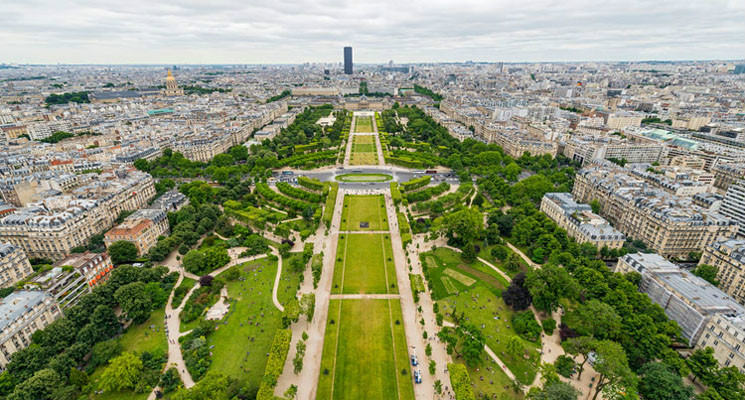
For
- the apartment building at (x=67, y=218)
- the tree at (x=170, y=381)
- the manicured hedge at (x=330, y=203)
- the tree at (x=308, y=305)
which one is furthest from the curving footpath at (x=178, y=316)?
the apartment building at (x=67, y=218)

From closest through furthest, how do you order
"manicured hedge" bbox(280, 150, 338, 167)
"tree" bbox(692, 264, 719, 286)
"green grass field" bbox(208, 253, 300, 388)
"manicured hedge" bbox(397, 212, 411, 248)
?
"green grass field" bbox(208, 253, 300, 388)
"tree" bbox(692, 264, 719, 286)
"manicured hedge" bbox(397, 212, 411, 248)
"manicured hedge" bbox(280, 150, 338, 167)

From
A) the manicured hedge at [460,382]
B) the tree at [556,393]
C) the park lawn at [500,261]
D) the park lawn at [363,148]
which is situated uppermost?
the tree at [556,393]

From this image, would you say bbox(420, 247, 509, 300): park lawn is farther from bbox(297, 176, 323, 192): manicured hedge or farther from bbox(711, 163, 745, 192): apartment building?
bbox(711, 163, 745, 192): apartment building

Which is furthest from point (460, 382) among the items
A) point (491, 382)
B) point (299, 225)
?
point (299, 225)

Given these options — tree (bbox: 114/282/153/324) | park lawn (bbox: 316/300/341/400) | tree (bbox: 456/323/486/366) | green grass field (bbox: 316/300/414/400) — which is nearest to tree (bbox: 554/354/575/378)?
tree (bbox: 456/323/486/366)

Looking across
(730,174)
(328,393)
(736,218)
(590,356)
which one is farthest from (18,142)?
(730,174)

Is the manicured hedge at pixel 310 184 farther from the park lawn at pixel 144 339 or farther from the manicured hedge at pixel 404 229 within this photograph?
the park lawn at pixel 144 339

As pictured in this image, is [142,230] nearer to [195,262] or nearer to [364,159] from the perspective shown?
[195,262]

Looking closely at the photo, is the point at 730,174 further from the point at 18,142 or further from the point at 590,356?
the point at 18,142
